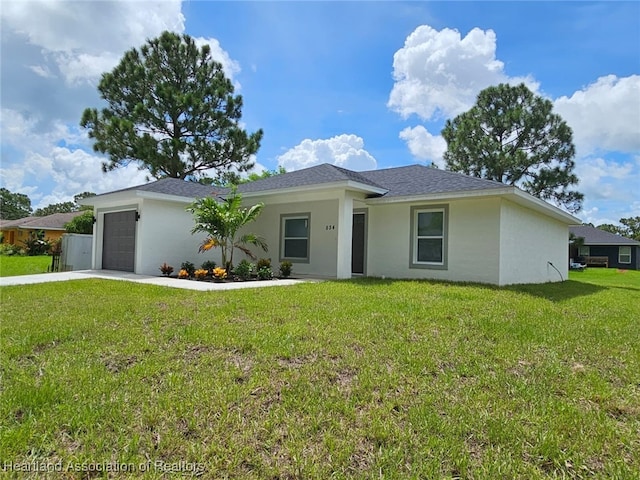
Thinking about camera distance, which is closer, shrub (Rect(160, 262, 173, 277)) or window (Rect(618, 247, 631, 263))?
shrub (Rect(160, 262, 173, 277))

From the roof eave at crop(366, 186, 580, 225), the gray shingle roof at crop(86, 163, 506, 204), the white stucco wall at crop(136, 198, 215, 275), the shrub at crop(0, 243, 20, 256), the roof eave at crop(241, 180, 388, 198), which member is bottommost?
the shrub at crop(0, 243, 20, 256)

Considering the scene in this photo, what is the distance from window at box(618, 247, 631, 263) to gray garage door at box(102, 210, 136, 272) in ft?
128

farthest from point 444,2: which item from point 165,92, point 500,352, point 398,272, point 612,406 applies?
point 165,92

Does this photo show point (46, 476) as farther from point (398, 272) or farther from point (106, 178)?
point (106, 178)

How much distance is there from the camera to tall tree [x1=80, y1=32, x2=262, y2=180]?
2345 centimetres

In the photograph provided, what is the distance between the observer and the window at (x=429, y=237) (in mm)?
11125

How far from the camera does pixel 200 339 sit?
4516mm

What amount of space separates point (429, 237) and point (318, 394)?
8.79 metres

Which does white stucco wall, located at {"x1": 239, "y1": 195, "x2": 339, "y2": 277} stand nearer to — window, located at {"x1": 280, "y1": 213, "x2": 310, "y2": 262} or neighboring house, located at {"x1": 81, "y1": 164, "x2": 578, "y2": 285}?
neighboring house, located at {"x1": 81, "y1": 164, "x2": 578, "y2": 285}

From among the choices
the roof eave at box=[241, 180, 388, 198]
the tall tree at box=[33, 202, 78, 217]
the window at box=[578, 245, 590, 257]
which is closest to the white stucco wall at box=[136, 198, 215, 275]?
the roof eave at box=[241, 180, 388, 198]

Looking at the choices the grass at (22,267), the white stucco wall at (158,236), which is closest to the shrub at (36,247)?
the grass at (22,267)

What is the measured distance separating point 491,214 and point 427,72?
27.9 ft

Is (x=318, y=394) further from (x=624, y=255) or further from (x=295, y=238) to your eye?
(x=624, y=255)

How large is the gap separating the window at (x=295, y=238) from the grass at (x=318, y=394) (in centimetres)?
737
